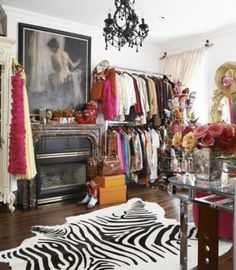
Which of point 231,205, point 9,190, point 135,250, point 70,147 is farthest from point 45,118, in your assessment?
point 231,205

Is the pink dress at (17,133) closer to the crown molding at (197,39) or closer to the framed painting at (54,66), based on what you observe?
the framed painting at (54,66)

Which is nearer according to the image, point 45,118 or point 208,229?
point 208,229

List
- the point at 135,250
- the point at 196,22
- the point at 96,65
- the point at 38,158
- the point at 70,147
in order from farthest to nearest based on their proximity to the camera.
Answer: the point at 96,65 → the point at 196,22 → the point at 70,147 → the point at 38,158 → the point at 135,250

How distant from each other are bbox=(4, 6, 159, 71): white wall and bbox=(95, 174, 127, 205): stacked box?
6.80ft

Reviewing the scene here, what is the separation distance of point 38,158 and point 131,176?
1776 millimetres

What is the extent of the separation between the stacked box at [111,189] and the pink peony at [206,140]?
8.18ft

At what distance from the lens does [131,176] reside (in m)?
5.12

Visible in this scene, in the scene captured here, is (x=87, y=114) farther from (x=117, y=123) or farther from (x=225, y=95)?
(x=225, y=95)

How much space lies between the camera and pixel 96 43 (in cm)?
504

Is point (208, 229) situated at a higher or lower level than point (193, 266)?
higher

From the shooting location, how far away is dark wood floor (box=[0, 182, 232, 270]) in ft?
9.25

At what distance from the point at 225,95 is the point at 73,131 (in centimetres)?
261

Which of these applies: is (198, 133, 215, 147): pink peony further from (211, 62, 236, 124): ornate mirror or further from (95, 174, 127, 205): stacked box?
(211, 62, 236, 124): ornate mirror

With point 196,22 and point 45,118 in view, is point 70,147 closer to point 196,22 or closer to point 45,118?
point 45,118
